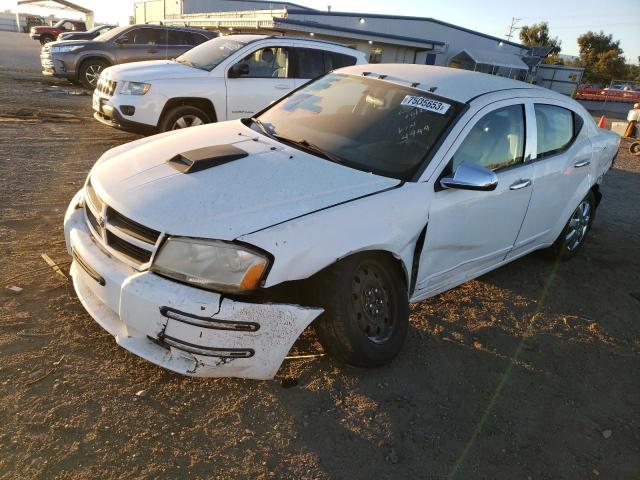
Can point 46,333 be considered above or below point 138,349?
below

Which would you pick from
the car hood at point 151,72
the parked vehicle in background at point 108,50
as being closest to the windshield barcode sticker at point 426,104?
the car hood at point 151,72

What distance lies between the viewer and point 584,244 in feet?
18.2

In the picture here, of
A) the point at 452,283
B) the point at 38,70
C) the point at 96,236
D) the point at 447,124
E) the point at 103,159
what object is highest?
the point at 447,124

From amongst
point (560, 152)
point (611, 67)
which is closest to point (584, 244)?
point (560, 152)

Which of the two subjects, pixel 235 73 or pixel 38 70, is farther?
pixel 38 70

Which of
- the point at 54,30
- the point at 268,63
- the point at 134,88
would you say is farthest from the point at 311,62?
the point at 54,30

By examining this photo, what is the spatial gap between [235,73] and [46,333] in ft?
17.6

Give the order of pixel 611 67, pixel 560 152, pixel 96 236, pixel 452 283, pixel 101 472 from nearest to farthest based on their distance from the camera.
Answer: pixel 101 472
pixel 96 236
pixel 452 283
pixel 560 152
pixel 611 67

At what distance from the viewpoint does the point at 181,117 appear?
7.16 m

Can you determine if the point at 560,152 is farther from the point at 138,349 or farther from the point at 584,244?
the point at 138,349

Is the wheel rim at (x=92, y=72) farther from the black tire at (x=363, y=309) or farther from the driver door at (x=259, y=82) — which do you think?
the black tire at (x=363, y=309)

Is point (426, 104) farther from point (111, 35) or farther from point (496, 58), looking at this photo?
point (496, 58)

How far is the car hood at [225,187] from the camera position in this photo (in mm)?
2348

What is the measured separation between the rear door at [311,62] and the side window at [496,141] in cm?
463
